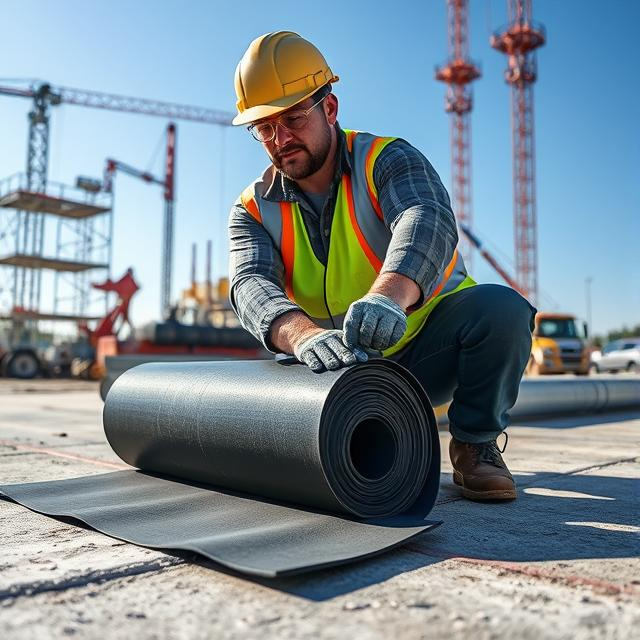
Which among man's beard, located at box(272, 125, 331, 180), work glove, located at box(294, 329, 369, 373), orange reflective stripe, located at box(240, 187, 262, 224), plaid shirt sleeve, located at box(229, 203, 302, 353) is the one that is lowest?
work glove, located at box(294, 329, 369, 373)

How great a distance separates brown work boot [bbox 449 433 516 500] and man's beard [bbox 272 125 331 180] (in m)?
1.14

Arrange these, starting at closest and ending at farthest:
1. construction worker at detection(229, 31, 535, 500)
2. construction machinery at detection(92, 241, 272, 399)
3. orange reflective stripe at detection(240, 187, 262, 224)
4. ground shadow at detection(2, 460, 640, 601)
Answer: ground shadow at detection(2, 460, 640, 601) < construction worker at detection(229, 31, 535, 500) < orange reflective stripe at detection(240, 187, 262, 224) < construction machinery at detection(92, 241, 272, 399)

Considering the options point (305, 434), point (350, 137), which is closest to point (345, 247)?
point (350, 137)

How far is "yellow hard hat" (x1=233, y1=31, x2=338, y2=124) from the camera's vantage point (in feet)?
7.57

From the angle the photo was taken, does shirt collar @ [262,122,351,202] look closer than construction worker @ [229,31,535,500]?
No

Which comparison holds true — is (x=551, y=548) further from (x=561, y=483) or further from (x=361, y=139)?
(x=361, y=139)

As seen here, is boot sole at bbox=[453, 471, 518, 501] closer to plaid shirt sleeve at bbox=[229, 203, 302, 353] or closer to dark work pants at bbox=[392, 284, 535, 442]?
dark work pants at bbox=[392, 284, 535, 442]

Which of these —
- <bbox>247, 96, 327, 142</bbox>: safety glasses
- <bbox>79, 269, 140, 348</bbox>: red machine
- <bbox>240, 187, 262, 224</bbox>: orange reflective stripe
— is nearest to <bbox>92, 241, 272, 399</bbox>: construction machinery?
<bbox>79, 269, 140, 348</bbox>: red machine

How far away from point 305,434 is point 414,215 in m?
0.83

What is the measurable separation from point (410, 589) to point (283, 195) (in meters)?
1.60

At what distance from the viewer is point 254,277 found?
2.40 m

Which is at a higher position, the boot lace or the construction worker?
the construction worker

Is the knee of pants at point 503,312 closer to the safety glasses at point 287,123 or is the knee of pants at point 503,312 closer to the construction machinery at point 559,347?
the safety glasses at point 287,123

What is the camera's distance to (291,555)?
1.42 metres
